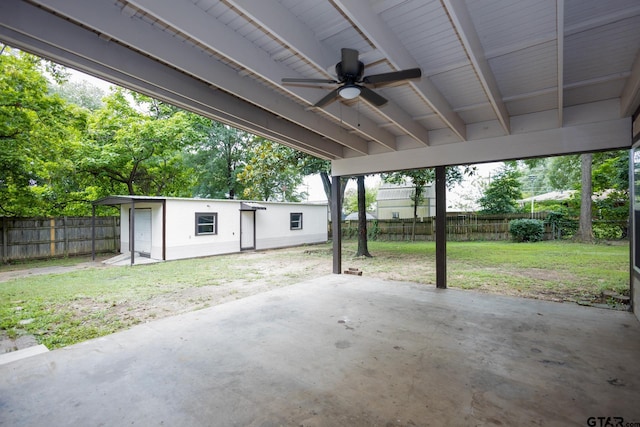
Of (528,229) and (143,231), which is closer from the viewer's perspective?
(143,231)

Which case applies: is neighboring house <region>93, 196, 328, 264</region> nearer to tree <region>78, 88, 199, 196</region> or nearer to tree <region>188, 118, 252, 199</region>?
tree <region>78, 88, 199, 196</region>

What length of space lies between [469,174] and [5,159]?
1387 centimetres

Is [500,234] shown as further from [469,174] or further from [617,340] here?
[617,340]

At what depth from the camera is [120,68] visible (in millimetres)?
2666

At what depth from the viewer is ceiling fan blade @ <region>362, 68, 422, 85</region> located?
2584mm

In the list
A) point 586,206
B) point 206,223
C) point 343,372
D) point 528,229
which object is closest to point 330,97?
point 343,372

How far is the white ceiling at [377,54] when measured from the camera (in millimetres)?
2223

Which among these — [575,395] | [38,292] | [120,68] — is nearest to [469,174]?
[575,395]

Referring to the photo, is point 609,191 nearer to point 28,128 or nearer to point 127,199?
point 127,199

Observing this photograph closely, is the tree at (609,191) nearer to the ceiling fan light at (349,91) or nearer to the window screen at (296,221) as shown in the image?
the window screen at (296,221)

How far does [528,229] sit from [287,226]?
10508mm

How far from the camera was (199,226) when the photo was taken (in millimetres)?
10836

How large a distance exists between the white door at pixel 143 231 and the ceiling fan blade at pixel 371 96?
9.75 meters

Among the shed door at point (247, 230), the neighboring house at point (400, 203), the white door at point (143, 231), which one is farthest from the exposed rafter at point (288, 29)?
the neighboring house at point (400, 203)
